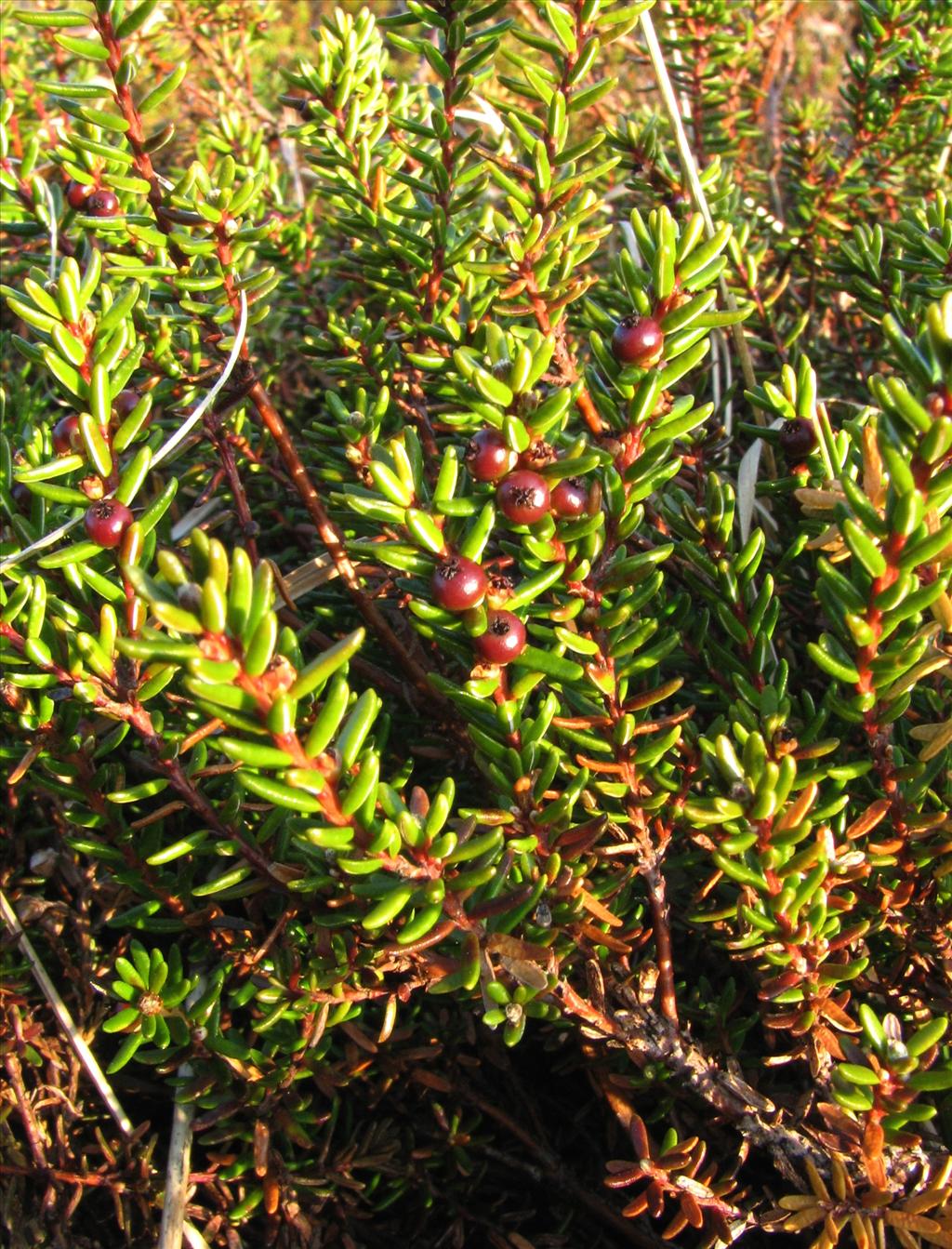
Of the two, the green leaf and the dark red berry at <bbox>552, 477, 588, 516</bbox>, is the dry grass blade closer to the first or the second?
the dark red berry at <bbox>552, 477, 588, 516</bbox>

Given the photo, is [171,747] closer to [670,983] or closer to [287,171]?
[670,983]

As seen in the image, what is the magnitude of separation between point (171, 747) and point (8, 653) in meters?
0.23

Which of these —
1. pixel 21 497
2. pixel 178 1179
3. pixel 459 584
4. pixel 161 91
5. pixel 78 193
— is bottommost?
pixel 178 1179

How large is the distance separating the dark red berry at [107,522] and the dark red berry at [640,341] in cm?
60

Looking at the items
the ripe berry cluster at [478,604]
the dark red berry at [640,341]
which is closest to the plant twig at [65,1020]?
the ripe berry cluster at [478,604]

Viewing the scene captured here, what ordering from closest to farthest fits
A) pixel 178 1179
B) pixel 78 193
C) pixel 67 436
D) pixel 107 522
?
pixel 107 522
pixel 67 436
pixel 178 1179
pixel 78 193

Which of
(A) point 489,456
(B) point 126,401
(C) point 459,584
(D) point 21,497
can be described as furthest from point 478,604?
(D) point 21,497

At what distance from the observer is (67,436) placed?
4.26ft

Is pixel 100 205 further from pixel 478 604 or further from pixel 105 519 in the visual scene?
pixel 478 604

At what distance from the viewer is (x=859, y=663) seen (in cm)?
118

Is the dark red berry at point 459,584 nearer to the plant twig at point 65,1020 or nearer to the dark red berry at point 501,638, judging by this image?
the dark red berry at point 501,638

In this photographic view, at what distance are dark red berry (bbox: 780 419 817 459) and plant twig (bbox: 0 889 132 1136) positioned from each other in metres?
1.41

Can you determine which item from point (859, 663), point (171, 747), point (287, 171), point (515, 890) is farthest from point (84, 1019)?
point (287, 171)

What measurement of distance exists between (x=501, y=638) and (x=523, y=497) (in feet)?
0.49
